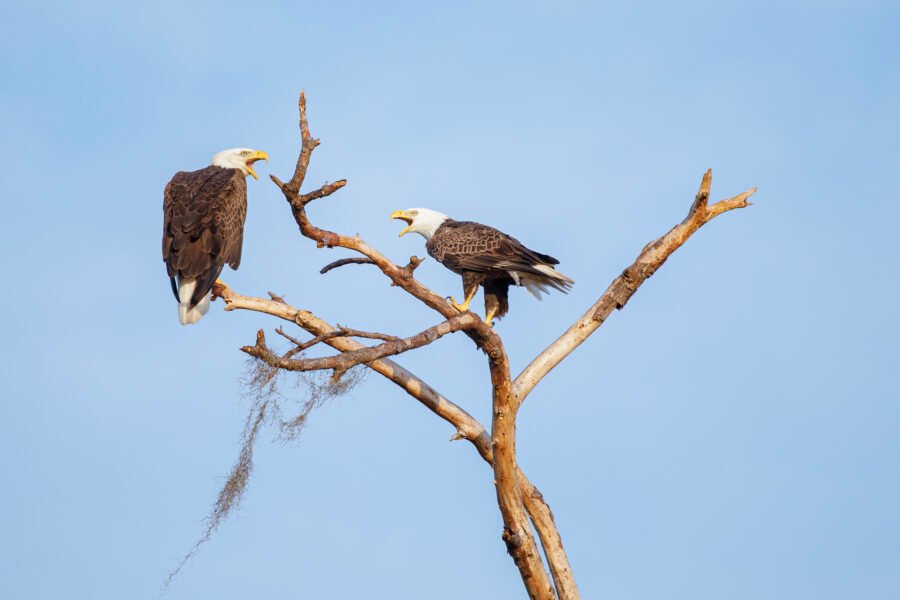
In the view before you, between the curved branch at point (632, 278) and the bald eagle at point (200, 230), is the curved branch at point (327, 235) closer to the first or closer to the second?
the curved branch at point (632, 278)

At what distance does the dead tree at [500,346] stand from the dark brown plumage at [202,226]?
27cm

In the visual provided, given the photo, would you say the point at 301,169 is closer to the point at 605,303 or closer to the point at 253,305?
the point at 253,305

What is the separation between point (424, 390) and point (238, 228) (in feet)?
7.87

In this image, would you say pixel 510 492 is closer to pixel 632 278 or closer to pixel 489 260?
pixel 632 278

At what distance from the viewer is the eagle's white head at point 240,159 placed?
10375 millimetres

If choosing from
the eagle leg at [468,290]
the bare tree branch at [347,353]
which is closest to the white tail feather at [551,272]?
the eagle leg at [468,290]

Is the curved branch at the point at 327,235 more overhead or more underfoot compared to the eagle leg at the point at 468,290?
more underfoot

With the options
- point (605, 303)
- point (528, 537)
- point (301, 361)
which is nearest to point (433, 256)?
point (605, 303)

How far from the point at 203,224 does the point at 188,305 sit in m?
0.80

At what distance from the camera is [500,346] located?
7.45 m

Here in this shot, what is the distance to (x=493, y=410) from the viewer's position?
7699mm

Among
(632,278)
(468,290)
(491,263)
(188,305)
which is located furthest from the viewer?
(468,290)

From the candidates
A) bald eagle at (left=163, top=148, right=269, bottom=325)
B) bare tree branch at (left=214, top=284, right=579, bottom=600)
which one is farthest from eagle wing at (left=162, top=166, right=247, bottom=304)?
bare tree branch at (left=214, top=284, right=579, bottom=600)

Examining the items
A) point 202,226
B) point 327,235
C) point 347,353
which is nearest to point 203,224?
point 202,226
